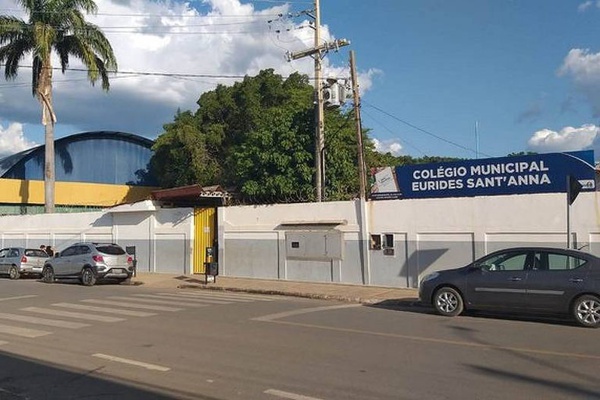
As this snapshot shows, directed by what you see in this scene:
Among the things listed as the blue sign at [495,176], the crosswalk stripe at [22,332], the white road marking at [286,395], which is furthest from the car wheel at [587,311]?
the crosswalk stripe at [22,332]

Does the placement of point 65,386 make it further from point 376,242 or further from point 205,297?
point 376,242

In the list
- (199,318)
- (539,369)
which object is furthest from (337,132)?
(539,369)

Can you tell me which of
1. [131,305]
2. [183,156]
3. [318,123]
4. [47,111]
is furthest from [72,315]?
[183,156]

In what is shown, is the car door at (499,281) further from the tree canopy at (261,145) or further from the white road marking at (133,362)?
the tree canopy at (261,145)

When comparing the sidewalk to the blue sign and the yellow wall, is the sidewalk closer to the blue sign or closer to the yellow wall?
the blue sign

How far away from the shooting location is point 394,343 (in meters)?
9.95

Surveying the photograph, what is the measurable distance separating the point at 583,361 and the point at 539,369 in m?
0.93

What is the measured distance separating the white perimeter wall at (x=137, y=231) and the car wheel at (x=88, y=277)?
4566 millimetres

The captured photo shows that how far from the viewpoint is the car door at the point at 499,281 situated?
1263cm

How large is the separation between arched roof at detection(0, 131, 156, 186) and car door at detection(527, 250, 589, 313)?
1451 inches

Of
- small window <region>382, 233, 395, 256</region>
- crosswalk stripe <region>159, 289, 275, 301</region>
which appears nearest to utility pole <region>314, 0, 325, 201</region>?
small window <region>382, 233, 395, 256</region>

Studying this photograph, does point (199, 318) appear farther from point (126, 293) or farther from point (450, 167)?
point (450, 167)

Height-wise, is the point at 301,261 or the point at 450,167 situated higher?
the point at 450,167

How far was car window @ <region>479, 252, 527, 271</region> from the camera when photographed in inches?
505
